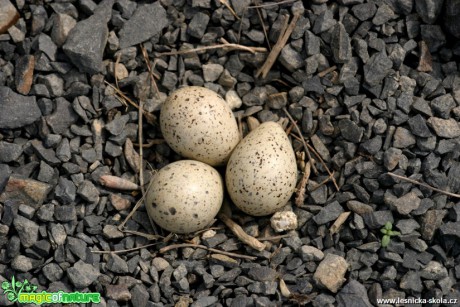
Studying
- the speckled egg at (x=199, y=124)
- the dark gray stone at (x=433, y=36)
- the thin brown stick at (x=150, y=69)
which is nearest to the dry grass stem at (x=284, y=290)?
the speckled egg at (x=199, y=124)

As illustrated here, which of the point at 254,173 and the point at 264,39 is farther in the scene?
the point at 264,39

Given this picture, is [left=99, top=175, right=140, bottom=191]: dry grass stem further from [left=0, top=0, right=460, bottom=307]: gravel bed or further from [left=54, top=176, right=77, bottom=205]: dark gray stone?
[left=54, top=176, right=77, bottom=205]: dark gray stone

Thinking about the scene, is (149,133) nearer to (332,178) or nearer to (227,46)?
(227,46)

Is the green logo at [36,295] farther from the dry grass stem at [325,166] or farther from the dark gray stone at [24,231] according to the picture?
the dry grass stem at [325,166]

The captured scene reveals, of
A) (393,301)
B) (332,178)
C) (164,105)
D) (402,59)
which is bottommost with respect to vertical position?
(393,301)

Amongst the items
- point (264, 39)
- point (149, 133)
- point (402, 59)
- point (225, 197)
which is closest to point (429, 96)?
point (402, 59)

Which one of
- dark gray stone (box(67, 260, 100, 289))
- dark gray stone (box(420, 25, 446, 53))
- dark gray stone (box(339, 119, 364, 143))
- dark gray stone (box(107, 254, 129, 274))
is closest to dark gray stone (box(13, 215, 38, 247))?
dark gray stone (box(67, 260, 100, 289))

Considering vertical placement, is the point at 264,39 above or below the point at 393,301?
above
